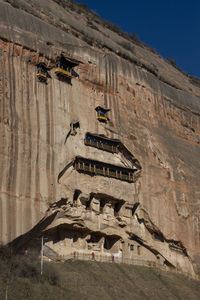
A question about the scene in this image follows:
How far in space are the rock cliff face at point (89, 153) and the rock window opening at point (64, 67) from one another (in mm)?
407

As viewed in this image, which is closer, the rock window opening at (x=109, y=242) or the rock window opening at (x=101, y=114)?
the rock window opening at (x=109, y=242)

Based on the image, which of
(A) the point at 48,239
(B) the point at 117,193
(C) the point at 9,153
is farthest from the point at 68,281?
(B) the point at 117,193

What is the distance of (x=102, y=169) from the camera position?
42.0m

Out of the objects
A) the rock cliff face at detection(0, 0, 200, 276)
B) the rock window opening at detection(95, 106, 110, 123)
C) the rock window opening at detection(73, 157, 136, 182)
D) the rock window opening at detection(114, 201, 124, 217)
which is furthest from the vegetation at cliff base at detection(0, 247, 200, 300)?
the rock window opening at detection(95, 106, 110, 123)

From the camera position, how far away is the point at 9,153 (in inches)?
1364

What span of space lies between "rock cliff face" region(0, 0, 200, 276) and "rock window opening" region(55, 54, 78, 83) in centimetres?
41

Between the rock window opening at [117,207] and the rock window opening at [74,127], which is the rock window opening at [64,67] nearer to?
the rock window opening at [74,127]

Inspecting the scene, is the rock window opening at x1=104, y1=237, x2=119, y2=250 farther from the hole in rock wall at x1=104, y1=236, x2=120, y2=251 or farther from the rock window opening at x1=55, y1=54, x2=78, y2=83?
the rock window opening at x1=55, y1=54, x2=78, y2=83

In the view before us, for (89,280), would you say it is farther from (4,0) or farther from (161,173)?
(4,0)

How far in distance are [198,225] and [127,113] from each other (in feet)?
37.8

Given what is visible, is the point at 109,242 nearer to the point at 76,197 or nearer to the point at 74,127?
the point at 76,197

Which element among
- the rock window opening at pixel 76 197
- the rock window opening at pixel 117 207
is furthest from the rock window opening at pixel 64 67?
the rock window opening at pixel 117 207

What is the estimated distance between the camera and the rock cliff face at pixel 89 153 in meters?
35.9

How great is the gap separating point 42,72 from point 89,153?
7.33 m
